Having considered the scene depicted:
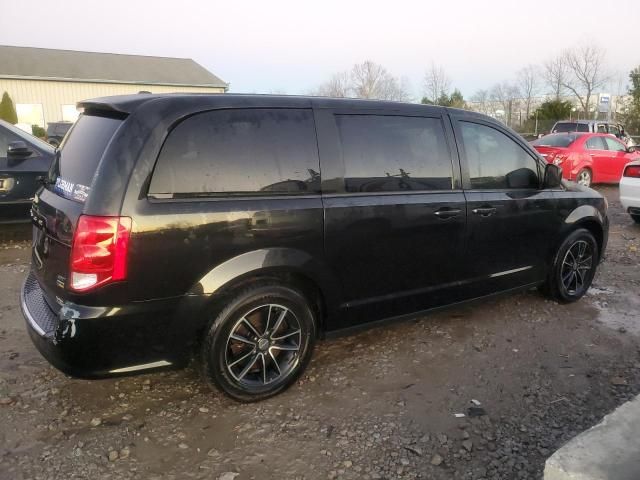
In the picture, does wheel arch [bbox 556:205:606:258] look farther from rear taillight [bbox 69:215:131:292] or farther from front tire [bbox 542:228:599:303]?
rear taillight [bbox 69:215:131:292]

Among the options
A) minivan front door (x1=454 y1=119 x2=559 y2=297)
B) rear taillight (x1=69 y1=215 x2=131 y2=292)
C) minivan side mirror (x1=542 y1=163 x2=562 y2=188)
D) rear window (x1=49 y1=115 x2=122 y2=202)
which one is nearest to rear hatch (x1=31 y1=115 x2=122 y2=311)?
rear window (x1=49 y1=115 x2=122 y2=202)

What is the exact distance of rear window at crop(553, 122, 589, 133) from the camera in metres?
18.5

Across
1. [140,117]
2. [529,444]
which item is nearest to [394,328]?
[529,444]

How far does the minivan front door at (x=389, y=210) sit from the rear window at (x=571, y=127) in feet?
56.2

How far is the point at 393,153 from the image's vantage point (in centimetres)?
357

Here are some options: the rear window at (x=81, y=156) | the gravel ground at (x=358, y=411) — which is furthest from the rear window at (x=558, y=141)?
the rear window at (x=81, y=156)

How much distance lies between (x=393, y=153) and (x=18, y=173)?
4999 mm

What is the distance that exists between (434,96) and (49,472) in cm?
5103

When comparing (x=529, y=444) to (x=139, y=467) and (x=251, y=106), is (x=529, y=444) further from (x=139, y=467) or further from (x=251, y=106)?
(x=251, y=106)

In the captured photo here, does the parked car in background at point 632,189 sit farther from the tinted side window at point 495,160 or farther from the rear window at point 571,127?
the rear window at point 571,127

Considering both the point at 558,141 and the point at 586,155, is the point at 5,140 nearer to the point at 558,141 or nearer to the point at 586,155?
the point at 558,141

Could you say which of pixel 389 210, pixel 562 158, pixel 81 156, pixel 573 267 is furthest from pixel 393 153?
pixel 562 158

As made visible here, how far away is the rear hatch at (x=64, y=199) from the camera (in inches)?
108

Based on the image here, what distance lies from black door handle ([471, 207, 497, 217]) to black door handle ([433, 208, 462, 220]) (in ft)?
0.60
